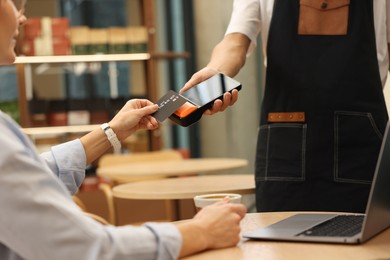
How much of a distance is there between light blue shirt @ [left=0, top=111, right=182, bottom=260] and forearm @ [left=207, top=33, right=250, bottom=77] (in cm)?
116

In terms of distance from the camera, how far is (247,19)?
243cm

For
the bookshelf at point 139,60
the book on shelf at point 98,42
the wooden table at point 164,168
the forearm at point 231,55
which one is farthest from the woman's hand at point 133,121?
the book on shelf at point 98,42

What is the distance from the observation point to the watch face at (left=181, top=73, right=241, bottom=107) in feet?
6.28

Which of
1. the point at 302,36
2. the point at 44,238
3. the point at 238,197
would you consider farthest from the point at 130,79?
the point at 44,238

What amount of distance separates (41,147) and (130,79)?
1399 mm

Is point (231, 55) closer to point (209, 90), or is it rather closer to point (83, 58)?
point (209, 90)

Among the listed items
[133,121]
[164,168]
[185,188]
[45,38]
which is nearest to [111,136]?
[133,121]

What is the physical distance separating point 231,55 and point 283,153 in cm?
39

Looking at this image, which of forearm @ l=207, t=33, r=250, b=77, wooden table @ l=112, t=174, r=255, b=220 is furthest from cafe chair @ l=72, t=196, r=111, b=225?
forearm @ l=207, t=33, r=250, b=77

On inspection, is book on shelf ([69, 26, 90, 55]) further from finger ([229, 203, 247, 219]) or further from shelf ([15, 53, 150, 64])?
finger ([229, 203, 247, 219])

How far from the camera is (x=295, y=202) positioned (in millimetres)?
2225

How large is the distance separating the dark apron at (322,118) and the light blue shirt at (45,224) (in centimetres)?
102

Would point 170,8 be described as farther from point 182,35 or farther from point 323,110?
point 323,110

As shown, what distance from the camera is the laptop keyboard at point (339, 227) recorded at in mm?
1503
